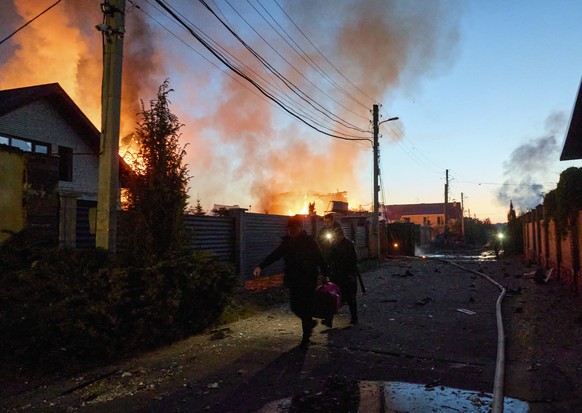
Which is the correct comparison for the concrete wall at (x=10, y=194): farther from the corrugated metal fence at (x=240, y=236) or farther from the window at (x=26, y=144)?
the window at (x=26, y=144)

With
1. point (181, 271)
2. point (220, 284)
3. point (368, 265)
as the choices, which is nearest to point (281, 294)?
point (220, 284)

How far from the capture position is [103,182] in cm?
642

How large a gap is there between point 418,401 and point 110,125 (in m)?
5.40

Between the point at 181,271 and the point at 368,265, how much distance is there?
629 inches

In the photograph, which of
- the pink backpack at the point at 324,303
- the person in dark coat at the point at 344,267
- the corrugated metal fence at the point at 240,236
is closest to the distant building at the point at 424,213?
the corrugated metal fence at the point at 240,236

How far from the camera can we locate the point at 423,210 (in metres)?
102

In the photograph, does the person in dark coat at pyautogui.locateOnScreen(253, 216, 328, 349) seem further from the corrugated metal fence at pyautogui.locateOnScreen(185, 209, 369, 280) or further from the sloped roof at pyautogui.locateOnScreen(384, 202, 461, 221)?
the sloped roof at pyautogui.locateOnScreen(384, 202, 461, 221)

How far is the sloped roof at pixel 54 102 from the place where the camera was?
57.3 ft

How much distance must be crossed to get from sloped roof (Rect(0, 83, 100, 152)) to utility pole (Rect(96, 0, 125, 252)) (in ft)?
43.4

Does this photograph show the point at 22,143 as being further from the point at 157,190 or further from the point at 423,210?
the point at 423,210

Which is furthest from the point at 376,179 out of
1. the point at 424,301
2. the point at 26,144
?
the point at 26,144

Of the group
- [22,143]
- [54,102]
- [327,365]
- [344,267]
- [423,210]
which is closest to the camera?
[327,365]

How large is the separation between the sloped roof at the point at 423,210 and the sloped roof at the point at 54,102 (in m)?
86.0

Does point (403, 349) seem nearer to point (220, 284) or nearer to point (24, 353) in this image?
point (220, 284)
